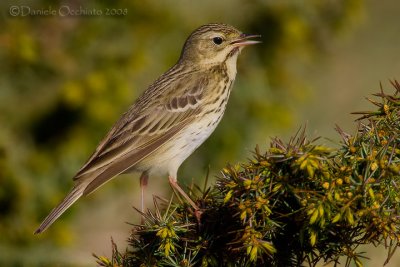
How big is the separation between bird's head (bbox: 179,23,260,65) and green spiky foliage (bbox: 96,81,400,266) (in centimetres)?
298

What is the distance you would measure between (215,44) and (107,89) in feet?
6.76

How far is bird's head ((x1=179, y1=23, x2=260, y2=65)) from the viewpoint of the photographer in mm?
6412

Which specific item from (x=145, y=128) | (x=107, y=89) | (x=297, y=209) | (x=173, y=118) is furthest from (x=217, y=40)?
(x=297, y=209)

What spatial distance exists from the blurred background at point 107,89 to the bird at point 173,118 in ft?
4.76

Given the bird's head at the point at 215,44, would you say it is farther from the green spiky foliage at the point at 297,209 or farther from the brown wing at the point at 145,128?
the green spiky foliage at the point at 297,209

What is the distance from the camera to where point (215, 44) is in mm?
6453

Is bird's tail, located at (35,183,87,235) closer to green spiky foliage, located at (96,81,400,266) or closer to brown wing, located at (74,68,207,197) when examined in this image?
brown wing, located at (74,68,207,197)

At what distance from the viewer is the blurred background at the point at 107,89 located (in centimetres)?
807

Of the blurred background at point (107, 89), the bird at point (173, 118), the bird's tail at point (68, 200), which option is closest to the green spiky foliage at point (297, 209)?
the bird's tail at point (68, 200)

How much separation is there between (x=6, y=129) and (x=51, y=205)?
984 millimetres

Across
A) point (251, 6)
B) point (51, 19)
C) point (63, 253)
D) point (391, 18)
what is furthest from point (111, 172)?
point (391, 18)

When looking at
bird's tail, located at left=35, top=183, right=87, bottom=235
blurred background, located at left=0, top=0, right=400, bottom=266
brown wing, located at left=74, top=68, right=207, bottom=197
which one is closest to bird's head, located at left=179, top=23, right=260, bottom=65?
brown wing, located at left=74, top=68, right=207, bottom=197

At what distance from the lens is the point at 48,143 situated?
334 inches

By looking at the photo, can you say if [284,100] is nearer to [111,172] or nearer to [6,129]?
[6,129]
